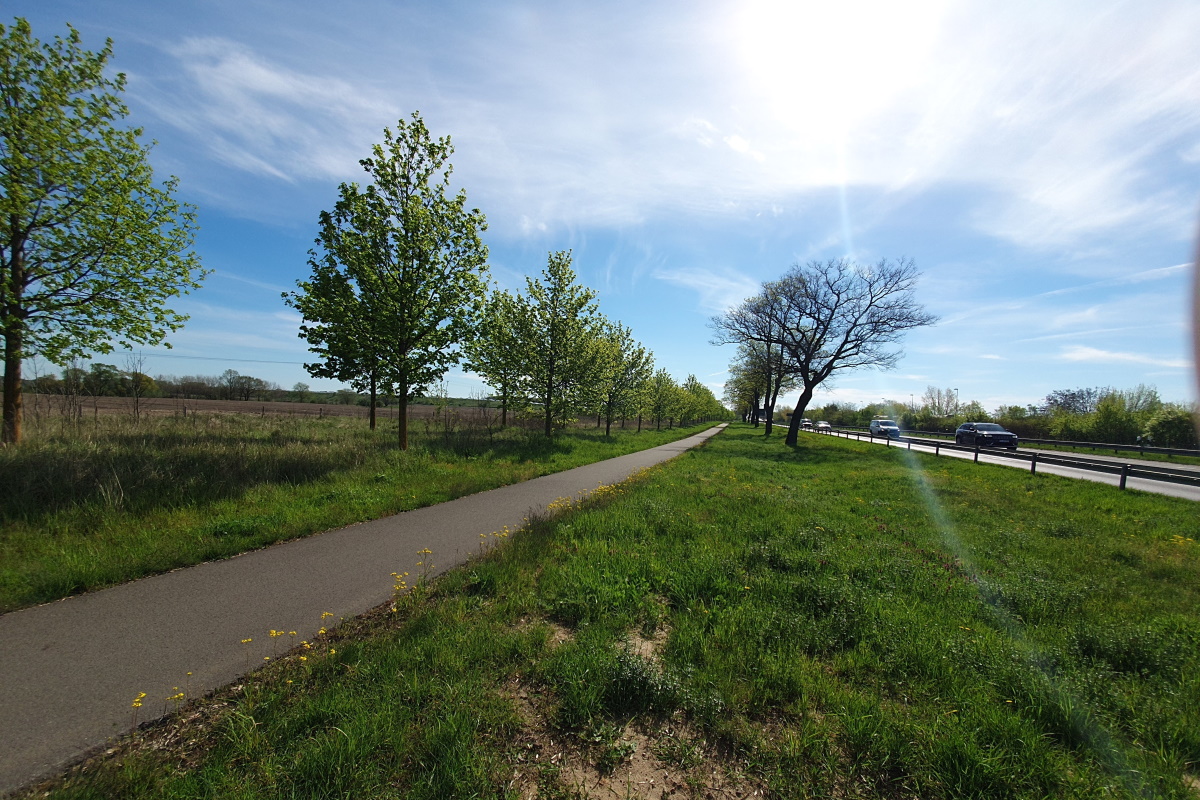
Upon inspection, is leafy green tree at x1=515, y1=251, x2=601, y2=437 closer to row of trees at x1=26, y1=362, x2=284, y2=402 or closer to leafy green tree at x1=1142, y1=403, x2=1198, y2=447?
row of trees at x1=26, y1=362, x2=284, y2=402

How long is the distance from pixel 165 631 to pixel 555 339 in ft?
61.2

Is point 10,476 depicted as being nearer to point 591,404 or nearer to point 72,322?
point 72,322

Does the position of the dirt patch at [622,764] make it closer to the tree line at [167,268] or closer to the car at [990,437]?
the tree line at [167,268]

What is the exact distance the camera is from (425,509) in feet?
28.0

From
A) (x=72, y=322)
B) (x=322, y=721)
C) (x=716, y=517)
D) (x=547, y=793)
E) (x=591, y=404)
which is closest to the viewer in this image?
(x=547, y=793)

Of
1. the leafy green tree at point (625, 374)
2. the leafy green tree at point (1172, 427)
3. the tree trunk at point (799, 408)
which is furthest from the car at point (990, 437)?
the leafy green tree at point (625, 374)

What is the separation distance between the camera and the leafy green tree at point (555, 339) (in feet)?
71.2

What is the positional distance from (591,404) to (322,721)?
20.6 m

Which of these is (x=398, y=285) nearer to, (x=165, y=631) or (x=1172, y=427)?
(x=165, y=631)

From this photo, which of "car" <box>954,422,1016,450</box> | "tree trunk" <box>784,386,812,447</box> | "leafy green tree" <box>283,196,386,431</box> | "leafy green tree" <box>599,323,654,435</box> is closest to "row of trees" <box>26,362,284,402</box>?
"leafy green tree" <box>283,196,386,431</box>

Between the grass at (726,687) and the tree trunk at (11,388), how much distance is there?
1228cm

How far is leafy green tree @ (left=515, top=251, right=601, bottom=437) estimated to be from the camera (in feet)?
71.2

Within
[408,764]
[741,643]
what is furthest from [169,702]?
[741,643]

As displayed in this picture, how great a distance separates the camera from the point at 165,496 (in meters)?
7.04
